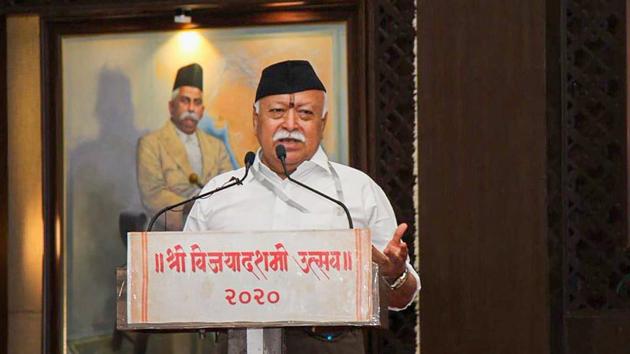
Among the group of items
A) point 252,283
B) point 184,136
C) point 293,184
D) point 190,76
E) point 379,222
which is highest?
point 190,76

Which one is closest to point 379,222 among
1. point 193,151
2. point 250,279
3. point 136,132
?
point 250,279

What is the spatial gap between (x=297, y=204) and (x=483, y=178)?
1187mm

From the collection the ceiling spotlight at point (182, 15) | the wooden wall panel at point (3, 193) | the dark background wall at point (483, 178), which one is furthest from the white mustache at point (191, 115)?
the dark background wall at point (483, 178)

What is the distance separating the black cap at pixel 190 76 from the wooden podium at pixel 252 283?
2.39 m

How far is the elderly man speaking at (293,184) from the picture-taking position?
3863 millimetres

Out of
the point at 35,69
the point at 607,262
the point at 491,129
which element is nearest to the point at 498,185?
the point at 491,129

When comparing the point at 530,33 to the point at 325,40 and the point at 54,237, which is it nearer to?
the point at 325,40

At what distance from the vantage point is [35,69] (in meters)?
5.75

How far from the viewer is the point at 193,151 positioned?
558 centimetres

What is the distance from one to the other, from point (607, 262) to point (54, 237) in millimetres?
2525

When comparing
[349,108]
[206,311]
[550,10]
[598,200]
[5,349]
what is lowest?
[5,349]

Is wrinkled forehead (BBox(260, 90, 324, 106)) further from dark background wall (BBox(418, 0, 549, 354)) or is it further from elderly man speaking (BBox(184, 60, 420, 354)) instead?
dark background wall (BBox(418, 0, 549, 354))

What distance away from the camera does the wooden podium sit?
10.2 ft

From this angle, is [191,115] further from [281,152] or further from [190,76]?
[281,152]
